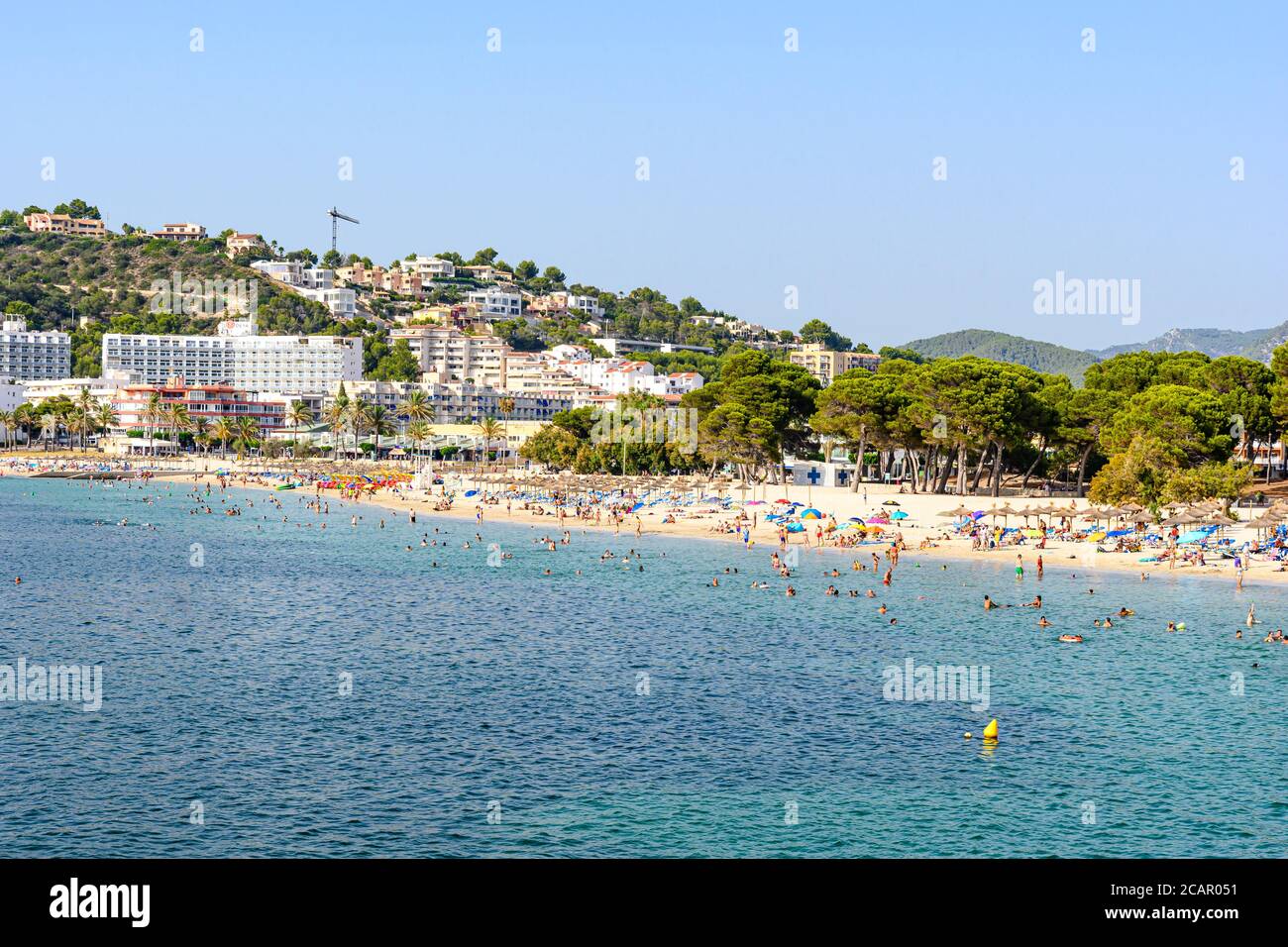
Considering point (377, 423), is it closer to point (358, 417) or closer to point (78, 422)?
point (358, 417)

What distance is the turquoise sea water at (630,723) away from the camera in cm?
2116

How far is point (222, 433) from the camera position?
6417 inches

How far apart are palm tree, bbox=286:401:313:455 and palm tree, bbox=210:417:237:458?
8812 millimetres

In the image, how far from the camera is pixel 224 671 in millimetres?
34344

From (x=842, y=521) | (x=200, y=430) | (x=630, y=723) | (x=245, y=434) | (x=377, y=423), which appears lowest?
(x=630, y=723)

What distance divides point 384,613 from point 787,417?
6122 cm

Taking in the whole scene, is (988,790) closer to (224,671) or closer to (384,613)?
(224,671)

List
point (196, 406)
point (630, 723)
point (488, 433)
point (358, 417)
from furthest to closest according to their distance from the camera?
1. point (196, 406)
2. point (358, 417)
3. point (488, 433)
4. point (630, 723)

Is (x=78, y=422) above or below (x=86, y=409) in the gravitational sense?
below

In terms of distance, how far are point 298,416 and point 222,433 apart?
1118 cm

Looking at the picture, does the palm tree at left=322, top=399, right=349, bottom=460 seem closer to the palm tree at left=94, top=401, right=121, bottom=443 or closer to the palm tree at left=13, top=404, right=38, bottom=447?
the palm tree at left=94, top=401, right=121, bottom=443

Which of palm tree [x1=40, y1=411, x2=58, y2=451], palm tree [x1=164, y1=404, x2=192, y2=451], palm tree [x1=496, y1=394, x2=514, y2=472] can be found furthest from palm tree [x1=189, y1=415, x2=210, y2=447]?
palm tree [x1=496, y1=394, x2=514, y2=472]

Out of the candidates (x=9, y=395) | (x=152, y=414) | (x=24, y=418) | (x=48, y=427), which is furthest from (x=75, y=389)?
(x=152, y=414)
